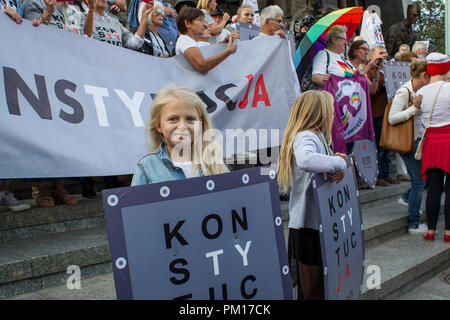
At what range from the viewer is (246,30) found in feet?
19.1

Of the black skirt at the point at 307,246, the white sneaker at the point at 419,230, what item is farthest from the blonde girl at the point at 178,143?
the white sneaker at the point at 419,230

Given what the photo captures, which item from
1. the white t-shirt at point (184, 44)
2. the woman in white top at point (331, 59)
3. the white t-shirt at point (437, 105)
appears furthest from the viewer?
the woman in white top at point (331, 59)

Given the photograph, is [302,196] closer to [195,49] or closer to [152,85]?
[152,85]

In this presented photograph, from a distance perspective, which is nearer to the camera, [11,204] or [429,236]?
[11,204]

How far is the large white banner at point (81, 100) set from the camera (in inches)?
123

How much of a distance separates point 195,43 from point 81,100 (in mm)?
1522

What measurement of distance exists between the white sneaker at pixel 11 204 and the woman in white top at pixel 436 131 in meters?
3.86

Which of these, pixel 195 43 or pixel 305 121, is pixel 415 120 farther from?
pixel 305 121

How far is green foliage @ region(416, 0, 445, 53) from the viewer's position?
22875mm

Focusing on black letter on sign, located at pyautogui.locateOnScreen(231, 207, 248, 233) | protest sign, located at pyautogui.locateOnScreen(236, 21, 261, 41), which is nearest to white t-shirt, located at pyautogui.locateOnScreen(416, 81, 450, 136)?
protest sign, located at pyautogui.locateOnScreen(236, 21, 261, 41)

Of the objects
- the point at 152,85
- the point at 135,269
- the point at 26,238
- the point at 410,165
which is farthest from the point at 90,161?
the point at 410,165

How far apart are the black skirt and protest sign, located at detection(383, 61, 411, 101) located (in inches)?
178

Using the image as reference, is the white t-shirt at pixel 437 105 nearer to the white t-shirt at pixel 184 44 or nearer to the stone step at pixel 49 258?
the white t-shirt at pixel 184 44

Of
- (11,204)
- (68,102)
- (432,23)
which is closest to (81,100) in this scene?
(68,102)
